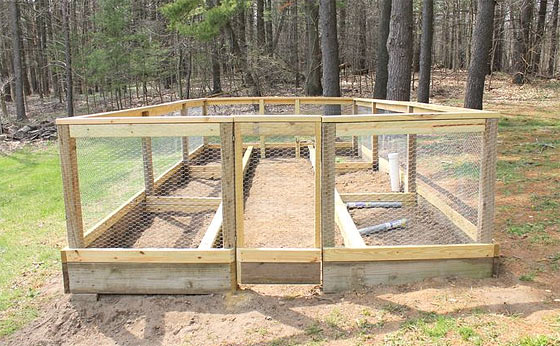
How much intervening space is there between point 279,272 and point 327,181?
0.80 m

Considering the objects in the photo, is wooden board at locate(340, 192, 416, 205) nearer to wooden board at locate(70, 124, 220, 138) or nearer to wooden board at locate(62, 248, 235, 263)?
wooden board at locate(62, 248, 235, 263)

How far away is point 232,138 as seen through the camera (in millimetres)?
3514

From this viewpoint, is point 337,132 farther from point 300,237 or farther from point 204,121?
point 300,237

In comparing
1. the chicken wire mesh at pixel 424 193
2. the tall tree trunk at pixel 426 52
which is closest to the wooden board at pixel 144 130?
the chicken wire mesh at pixel 424 193

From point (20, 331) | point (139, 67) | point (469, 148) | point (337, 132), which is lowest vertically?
point (20, 331)

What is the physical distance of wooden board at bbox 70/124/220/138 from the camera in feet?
11.5

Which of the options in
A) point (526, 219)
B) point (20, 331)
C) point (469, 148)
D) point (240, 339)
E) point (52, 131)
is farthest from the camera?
point (52, 131)

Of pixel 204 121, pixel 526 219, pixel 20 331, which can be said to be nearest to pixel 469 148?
pixel 526 219

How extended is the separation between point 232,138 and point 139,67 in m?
16.8

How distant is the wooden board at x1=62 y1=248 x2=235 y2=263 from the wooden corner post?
0.74 meters

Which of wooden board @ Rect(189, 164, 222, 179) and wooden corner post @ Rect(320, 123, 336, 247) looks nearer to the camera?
wooden corner post @ Rect(320, 123, 336, 247)

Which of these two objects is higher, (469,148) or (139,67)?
(139,67)

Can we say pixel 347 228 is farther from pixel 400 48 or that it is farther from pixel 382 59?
pixel 382 59

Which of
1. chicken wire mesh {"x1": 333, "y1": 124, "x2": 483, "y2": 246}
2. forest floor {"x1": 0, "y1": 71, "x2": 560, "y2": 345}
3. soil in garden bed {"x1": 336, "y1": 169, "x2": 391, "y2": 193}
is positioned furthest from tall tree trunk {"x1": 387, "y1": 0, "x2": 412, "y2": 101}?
forest floor {"x1": 0, "y1": 71, "x2": 560, "y2": 345}
